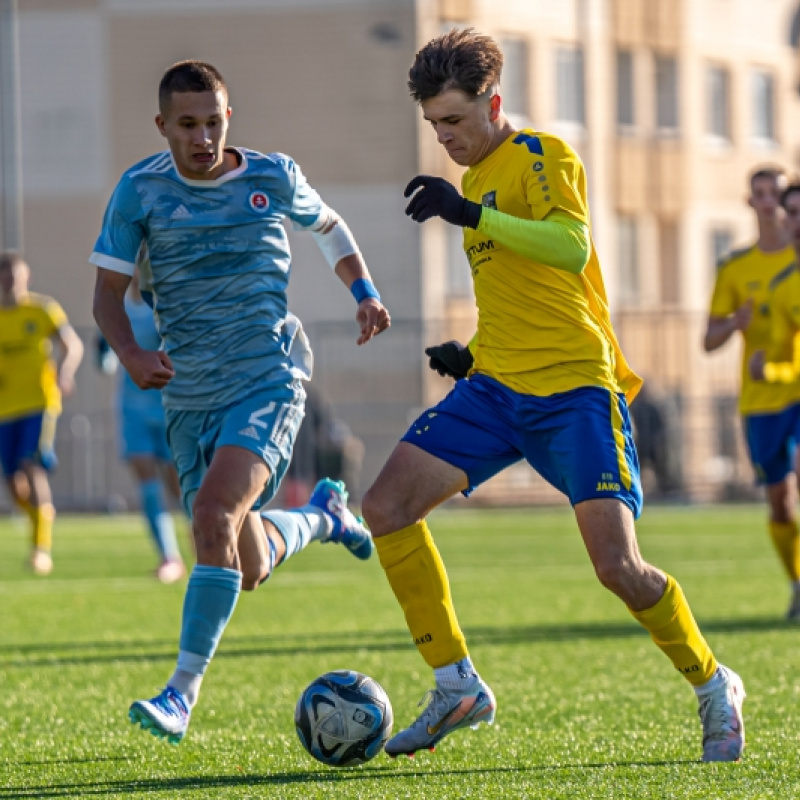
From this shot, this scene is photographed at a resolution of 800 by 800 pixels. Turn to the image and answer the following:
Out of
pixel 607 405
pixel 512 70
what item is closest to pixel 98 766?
pixel 607 405

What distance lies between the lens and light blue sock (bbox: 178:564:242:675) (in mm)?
5871

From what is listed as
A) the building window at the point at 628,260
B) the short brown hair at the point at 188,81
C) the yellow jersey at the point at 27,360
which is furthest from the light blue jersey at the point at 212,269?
the building window at the point at 628,260

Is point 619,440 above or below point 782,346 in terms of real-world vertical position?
below

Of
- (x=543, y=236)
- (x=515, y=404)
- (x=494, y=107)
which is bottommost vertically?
A: (x=515, y=404)

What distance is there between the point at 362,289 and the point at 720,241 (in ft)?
108

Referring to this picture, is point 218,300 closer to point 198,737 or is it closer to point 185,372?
point 185,372

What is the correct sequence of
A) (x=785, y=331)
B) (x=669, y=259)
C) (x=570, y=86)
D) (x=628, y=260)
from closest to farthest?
(x=785, y=331)
(x=570, y=86)
(x=628, y=260)
(x=669, y=259)

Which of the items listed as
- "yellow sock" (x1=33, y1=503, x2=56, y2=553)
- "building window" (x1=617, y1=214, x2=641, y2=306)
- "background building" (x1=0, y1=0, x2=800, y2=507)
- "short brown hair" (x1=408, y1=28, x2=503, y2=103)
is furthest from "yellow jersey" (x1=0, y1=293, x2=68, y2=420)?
"building window" (x1=617, y1=214, x2=641, y2=306)

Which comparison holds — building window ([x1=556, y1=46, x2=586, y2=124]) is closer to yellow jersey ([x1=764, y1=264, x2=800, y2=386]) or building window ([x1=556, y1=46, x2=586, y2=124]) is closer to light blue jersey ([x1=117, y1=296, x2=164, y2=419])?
light blue jersey ([x1=117, y1=296, x2=164, y2=419])

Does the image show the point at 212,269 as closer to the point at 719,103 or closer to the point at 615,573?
the point at 615,573

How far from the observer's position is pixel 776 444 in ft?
33.8

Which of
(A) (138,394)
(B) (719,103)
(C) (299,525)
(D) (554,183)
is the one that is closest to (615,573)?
(D) (554,183)

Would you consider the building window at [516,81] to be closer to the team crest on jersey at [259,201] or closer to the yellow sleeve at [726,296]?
the yellow sleeve at [726,296]

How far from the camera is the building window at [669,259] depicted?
37500 millimetres
